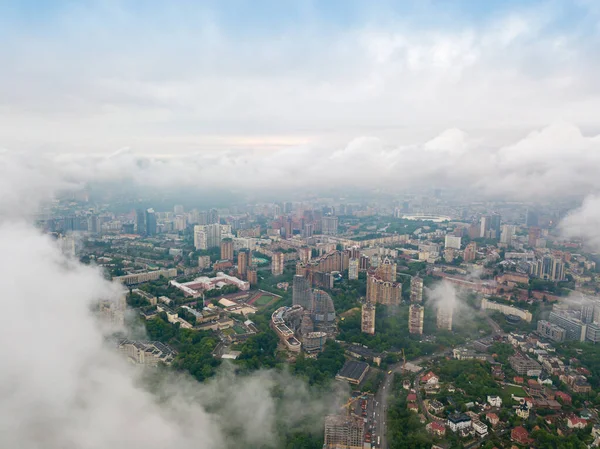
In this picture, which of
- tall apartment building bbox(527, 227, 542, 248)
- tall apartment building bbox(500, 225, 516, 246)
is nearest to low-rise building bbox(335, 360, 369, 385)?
tall apartment building bbox(527, 227, 542, 248)

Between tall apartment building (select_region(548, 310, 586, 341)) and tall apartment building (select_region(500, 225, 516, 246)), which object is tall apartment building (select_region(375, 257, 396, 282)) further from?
tall apartment building (select_region(500, 225, 516, 246))

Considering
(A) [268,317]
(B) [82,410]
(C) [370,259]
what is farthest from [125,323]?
(C) [370,259]

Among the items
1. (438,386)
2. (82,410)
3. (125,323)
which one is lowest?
(438,386)

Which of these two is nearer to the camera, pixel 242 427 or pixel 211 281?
pixel 242 427

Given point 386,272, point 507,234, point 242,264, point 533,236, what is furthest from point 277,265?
point 533,236

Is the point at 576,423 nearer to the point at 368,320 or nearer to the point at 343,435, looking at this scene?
the point at 343,435

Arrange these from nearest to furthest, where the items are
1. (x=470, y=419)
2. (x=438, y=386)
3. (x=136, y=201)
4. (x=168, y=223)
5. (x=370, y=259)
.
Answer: (x=470, y=419), (x=438, y=386), (x=370, y=259), (x=136, y=201), (x=168, y=223)

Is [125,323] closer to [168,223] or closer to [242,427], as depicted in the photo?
[242,427]
